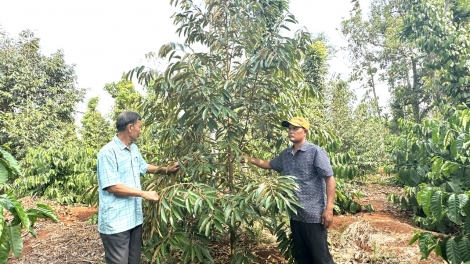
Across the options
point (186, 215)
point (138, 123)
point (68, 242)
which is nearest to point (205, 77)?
point (138, 123)

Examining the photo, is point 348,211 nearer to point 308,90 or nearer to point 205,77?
point 308,90

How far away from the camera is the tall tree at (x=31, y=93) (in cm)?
1033

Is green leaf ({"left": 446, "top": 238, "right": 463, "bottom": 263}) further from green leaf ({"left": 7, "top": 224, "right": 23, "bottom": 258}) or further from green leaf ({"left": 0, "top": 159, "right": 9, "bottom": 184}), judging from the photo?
green leaf ({"left": 0, "top": 159, "right": 9, "bottom": 184})

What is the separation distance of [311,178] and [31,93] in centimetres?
1371

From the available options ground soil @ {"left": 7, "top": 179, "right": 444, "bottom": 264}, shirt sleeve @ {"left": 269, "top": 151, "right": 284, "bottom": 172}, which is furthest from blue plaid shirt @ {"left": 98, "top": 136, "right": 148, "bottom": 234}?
shirt sleeve @ {"left": 269, "top": 151, "right": 284, "bottom": 172}

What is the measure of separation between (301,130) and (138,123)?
1257 mm

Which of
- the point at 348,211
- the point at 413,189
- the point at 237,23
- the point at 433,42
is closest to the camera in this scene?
the point at 237,23

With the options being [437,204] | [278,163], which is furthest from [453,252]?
[278,163]

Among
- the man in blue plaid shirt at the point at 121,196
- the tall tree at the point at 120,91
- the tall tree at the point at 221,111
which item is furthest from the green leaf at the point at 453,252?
the tall tree at the point at 120,91

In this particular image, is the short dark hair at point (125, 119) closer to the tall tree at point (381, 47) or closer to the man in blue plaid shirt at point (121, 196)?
the man in blue plaid shirt at point (121, 196)

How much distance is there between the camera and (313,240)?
2611 mm

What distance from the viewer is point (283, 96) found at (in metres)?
3.02

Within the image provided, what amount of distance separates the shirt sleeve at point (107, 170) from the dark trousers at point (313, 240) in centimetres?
145

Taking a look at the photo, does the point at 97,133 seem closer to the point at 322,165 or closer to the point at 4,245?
the point at 322,165
